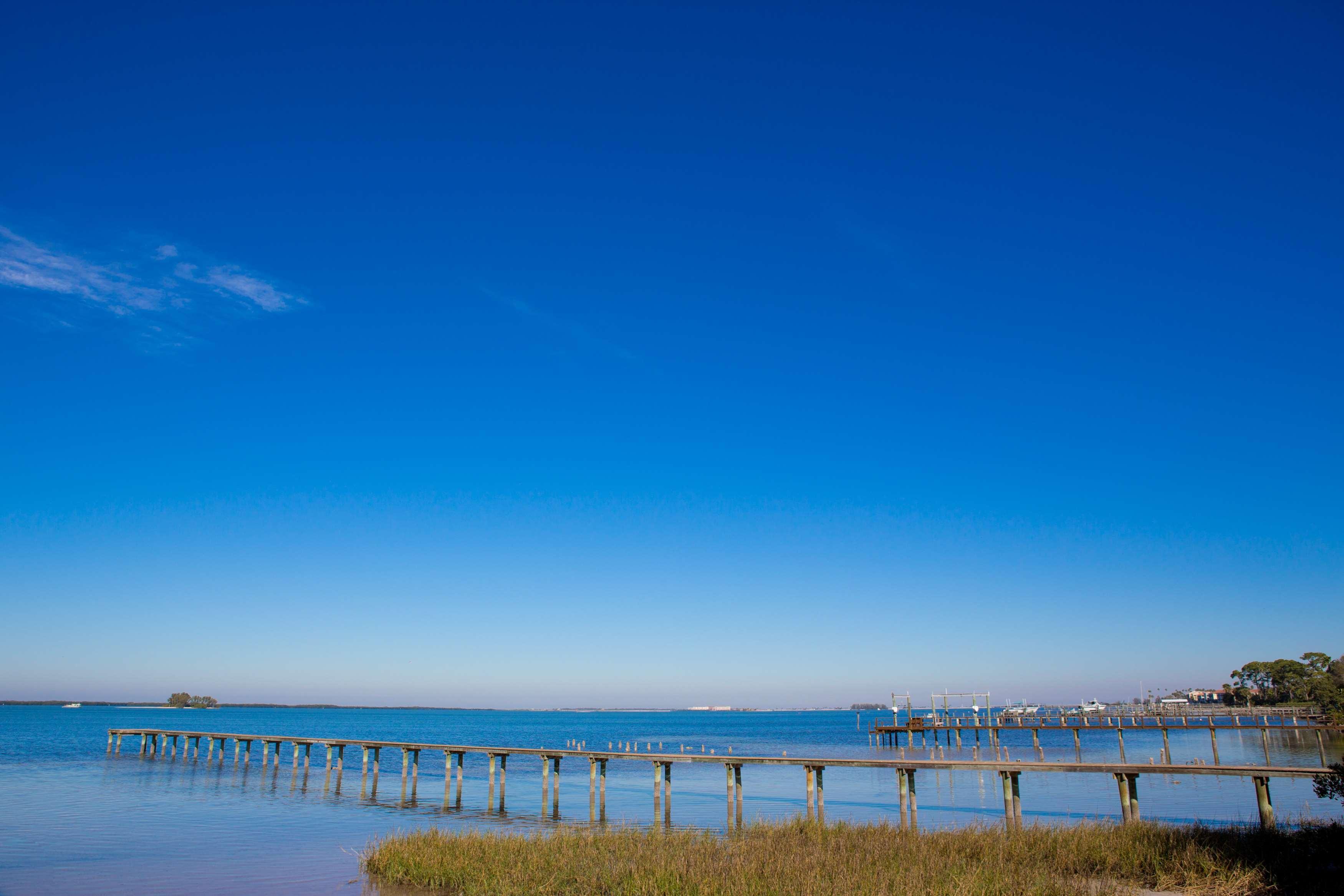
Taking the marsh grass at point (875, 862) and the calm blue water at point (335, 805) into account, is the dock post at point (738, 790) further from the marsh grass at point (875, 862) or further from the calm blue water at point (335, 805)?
the marsh grass at point (875, 862)

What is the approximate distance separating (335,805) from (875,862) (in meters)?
29.1

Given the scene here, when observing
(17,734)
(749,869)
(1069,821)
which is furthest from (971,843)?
(17,734)

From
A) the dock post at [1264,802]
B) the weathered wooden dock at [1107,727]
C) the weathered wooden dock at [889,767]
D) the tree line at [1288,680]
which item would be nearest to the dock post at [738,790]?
the weathered wooden dock at [889,767]

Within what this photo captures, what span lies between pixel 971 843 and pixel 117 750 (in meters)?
78.8

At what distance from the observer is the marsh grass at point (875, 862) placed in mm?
16891

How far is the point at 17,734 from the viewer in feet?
377

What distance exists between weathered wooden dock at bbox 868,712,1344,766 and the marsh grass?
10134 millimetres

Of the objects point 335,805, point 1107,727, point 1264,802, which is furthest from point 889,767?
point 1107,727

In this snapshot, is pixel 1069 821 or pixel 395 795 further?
pixel 395 795

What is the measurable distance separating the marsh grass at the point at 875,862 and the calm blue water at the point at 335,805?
285cm

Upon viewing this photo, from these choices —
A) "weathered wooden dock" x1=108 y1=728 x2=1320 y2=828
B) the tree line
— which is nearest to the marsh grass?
"weathered wooden dock" x1=108 y1=728 x2=1320 y2=828

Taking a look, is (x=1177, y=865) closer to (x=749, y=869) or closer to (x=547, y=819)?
(x=749, y=869)

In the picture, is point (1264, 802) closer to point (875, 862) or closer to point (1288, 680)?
point (875, 862)

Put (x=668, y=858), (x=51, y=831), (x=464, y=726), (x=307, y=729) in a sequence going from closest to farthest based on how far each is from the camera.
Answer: (x=668, y=858)
(x=51, y=831)
(x=307, y=729)
(x=464, y=726)
